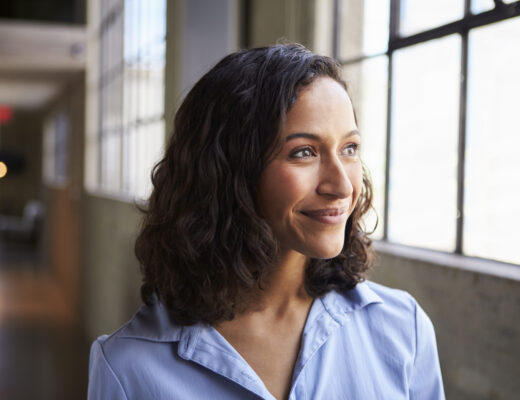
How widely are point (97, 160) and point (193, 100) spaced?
7123mm

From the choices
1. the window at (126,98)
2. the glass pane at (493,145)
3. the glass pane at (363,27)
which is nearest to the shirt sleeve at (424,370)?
the glass pane at (493,145)

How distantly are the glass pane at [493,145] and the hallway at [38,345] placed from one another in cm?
447

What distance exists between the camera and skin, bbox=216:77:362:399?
1.01m

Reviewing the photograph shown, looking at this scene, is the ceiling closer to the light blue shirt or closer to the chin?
the light blue shirt

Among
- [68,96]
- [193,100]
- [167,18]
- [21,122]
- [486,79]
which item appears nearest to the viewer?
[193,100]

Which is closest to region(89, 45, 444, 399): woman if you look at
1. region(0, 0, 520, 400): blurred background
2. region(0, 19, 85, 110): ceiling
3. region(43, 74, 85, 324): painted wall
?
region(0, 0, 520, 400): blurred background

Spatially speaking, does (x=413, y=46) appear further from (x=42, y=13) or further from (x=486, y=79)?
(x=42, y=13)

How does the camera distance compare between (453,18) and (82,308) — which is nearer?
(453,18)

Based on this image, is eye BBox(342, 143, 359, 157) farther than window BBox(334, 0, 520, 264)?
No

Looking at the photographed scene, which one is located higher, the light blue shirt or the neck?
the neck

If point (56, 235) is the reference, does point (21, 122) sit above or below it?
above

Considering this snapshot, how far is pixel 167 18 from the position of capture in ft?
13.9

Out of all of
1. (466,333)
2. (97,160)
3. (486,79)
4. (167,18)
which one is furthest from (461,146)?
(97,160)

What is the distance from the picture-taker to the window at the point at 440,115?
1699 millimetres
